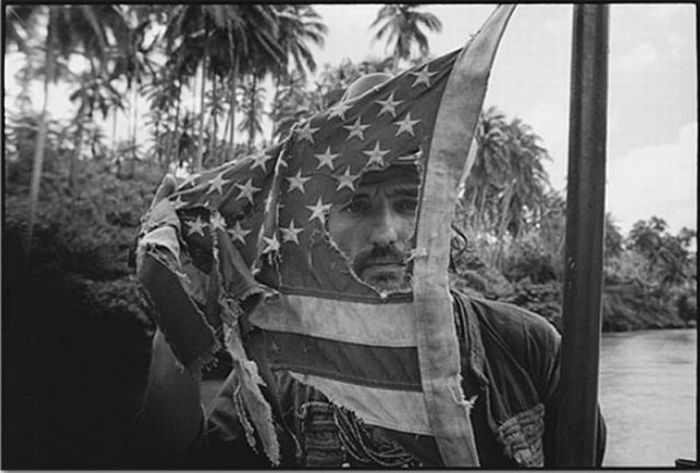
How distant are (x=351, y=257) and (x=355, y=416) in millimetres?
602

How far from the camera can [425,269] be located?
9.76 ft

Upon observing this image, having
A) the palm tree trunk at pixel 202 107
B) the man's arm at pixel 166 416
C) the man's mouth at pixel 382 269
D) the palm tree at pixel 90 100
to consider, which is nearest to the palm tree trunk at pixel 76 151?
the palm tree at pixel 90 100

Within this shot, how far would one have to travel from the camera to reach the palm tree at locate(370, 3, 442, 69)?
337 centimetres

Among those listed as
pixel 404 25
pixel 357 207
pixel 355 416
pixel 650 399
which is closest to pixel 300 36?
pixel 404 25

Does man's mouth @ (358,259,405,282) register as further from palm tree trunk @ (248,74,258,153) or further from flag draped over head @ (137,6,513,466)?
palm tree trunk @ (248,74,258,153)

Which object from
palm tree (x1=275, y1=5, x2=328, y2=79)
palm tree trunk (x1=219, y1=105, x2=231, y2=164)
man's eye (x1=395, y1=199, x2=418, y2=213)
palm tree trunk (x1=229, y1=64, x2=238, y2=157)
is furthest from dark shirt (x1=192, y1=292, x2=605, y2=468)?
palm tree (x1=275, y1=5, x2=328, y2=79)

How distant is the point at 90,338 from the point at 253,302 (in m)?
0.76

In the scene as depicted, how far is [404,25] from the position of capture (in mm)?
3650

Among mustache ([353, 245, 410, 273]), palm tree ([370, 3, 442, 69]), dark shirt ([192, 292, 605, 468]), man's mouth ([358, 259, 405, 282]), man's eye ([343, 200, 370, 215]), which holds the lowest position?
dark shirt ([192, 292, 605, 468])

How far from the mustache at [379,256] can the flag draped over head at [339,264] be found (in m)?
0.05

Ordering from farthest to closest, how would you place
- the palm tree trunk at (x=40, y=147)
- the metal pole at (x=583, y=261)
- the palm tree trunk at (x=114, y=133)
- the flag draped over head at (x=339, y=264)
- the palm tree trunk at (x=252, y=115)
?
the palm tree trunk at (x=252, y=115) < the palm tree trunk at (x=114, y=133) < the palm tree trunk at (x=40, y=147) < the flag draped over head at (x=339, y=264) < the metal pole at (x=583, y=261)

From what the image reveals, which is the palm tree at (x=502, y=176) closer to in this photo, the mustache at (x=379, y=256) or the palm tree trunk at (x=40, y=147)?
the mustache at (x=379, y=256)

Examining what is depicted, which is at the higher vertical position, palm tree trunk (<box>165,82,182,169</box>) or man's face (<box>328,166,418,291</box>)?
palm tree trunk (<box>165,82,182,169</box>)

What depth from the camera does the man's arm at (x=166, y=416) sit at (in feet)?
9.86
